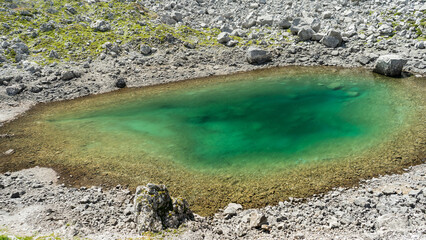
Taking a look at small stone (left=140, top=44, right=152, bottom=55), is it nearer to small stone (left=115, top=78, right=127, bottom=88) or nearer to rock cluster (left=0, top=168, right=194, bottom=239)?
small stone (left=115, top=78, right=127, bottom=88)

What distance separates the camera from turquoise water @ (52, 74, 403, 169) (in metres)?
25.5

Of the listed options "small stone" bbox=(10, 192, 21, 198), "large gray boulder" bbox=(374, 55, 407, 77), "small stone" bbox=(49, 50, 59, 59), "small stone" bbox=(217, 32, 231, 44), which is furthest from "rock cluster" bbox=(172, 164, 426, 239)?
"small stone" bbox=(49, 50, 59, 59)

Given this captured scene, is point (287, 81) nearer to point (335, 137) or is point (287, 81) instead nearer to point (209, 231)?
point (335, 137)

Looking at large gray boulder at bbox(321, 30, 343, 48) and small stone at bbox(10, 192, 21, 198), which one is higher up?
large gray boulder at bbox(321, 30, 343, 48)

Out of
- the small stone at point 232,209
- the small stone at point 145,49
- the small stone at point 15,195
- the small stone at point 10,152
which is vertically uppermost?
the small stone at point 145,49

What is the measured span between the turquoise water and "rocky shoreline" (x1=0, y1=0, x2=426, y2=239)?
6407 mm

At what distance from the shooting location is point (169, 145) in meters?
28.0

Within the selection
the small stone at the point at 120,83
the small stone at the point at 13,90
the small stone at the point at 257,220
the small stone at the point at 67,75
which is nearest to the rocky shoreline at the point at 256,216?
the small stone at the point at 257,220

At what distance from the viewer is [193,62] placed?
53.4 m

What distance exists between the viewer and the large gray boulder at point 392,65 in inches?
1694

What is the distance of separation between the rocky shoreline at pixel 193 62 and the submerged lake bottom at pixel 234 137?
6.46 feet

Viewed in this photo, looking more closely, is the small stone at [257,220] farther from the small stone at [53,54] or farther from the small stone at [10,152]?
the small stone at [53,54]

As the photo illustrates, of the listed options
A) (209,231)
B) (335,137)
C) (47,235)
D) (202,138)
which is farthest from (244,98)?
(47,235)

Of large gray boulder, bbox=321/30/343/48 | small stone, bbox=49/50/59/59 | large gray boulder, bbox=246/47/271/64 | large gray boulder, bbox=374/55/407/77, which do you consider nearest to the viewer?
large gray boulder, bbox=374/55/407/77
